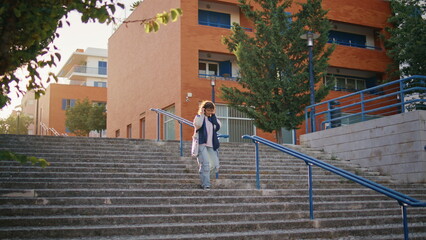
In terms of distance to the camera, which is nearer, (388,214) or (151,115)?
(388,214)

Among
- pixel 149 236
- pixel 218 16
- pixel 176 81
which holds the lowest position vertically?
pixel 149 236

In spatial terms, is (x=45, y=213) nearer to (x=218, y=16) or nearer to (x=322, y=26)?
(x=322, y=26)

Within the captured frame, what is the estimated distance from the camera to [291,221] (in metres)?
7.34

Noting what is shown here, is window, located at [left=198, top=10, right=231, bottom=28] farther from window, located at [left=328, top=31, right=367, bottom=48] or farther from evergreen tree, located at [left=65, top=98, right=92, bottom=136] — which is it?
evergreen tree, located at [left=65, top=98, right=92, bottom=136]

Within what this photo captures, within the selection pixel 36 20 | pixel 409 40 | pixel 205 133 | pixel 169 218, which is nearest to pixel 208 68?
pixel 409 40

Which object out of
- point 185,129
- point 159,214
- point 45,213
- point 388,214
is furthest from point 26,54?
point 185,129

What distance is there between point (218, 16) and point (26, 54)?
20.7m

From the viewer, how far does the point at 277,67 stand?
703 inches

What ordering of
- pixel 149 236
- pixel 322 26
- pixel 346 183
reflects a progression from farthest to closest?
pixel 322 26, pixel 346 183, pixel 149 236

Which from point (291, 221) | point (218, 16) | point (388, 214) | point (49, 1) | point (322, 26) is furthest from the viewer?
point (218, 16)

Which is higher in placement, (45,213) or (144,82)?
(144,82)

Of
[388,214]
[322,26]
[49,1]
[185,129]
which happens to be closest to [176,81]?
[185,129]

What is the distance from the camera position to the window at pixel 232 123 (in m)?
23.0

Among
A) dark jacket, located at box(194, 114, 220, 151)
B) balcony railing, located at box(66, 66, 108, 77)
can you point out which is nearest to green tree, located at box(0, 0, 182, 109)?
dark jacket, located at box(194, 114, 220, 151)
